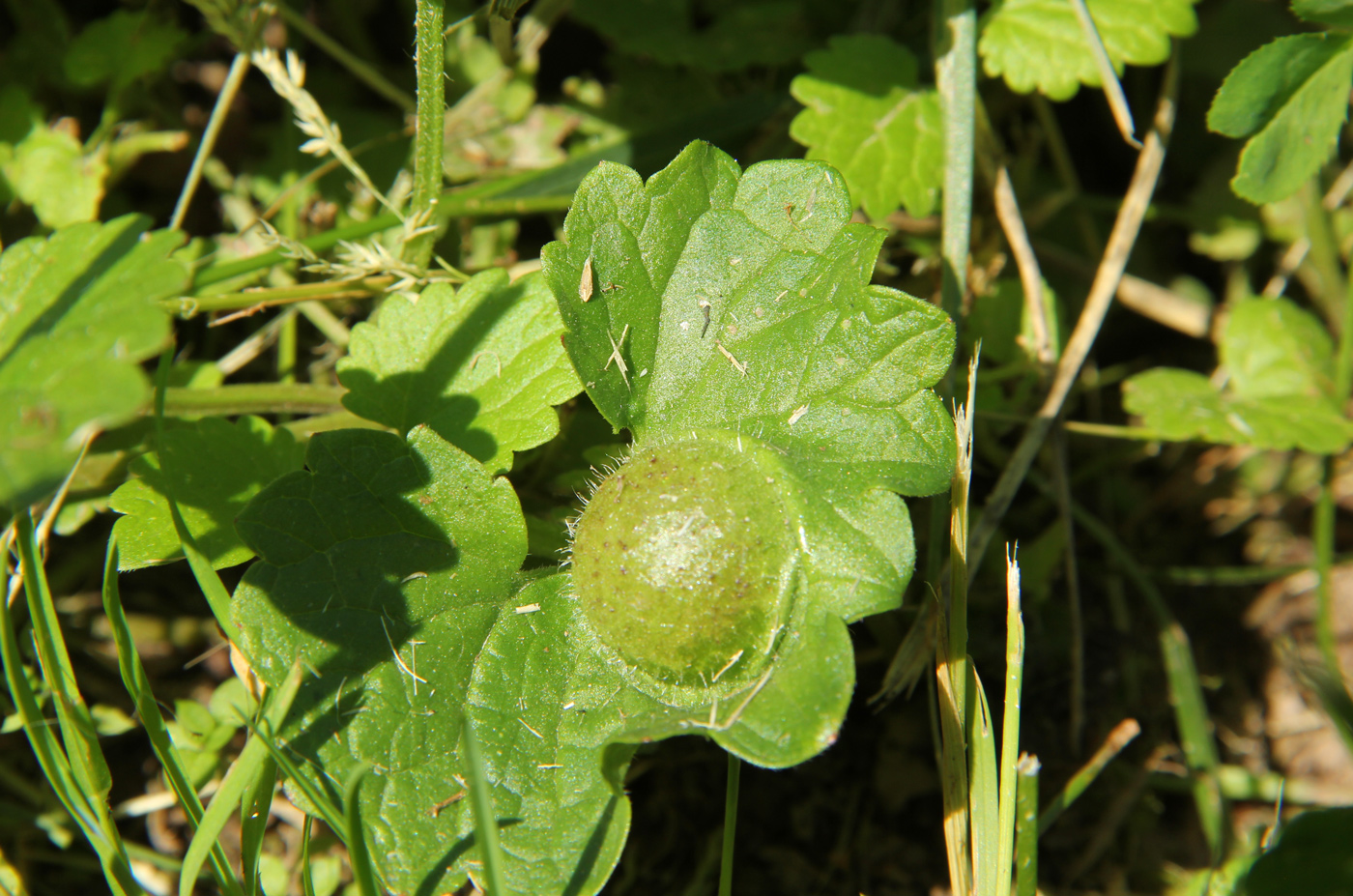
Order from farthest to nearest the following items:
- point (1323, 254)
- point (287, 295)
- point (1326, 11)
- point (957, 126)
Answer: point (1323, 254) < point (957, 126) < point (287, 295) < point (1326, 11)

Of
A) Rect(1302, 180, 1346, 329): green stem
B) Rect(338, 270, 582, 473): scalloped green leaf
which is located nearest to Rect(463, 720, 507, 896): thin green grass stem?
Rect(338, 270, 582, 473): scalloped green leaf

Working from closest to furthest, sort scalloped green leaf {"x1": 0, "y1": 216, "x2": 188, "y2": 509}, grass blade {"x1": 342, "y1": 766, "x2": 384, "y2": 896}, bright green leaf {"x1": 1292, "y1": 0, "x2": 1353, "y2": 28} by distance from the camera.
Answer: scalloped green leaf {"x1": 0, "y1": 216, "x2": 188, "y2": 509} → grass blade {"x1": 342, "y1": 766, "x2": 384, "y2": 896} → bright green leaf {"x1": 1292, "y1": 0, "x2": 1353, "y2": 28}

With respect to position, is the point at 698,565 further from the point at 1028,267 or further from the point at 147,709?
the point at 1028,267

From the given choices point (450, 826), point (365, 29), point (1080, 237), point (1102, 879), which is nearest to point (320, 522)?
point (450, 826)

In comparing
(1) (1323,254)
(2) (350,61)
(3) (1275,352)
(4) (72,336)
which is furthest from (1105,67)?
(4) (72,336)

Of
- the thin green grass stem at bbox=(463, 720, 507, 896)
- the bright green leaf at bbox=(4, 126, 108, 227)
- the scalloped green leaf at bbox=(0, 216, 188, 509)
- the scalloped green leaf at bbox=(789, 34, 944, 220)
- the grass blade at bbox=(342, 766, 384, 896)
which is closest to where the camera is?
the scalloped green leaf at bbox=(0, 216, 188, 509)

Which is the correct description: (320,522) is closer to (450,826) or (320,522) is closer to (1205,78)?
(450,826)

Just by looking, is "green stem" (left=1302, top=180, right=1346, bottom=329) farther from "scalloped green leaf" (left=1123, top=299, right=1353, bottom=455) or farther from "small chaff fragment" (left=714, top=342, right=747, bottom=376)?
"small chaff fragment" (left=714, top=342, right=747, bottom=376)
